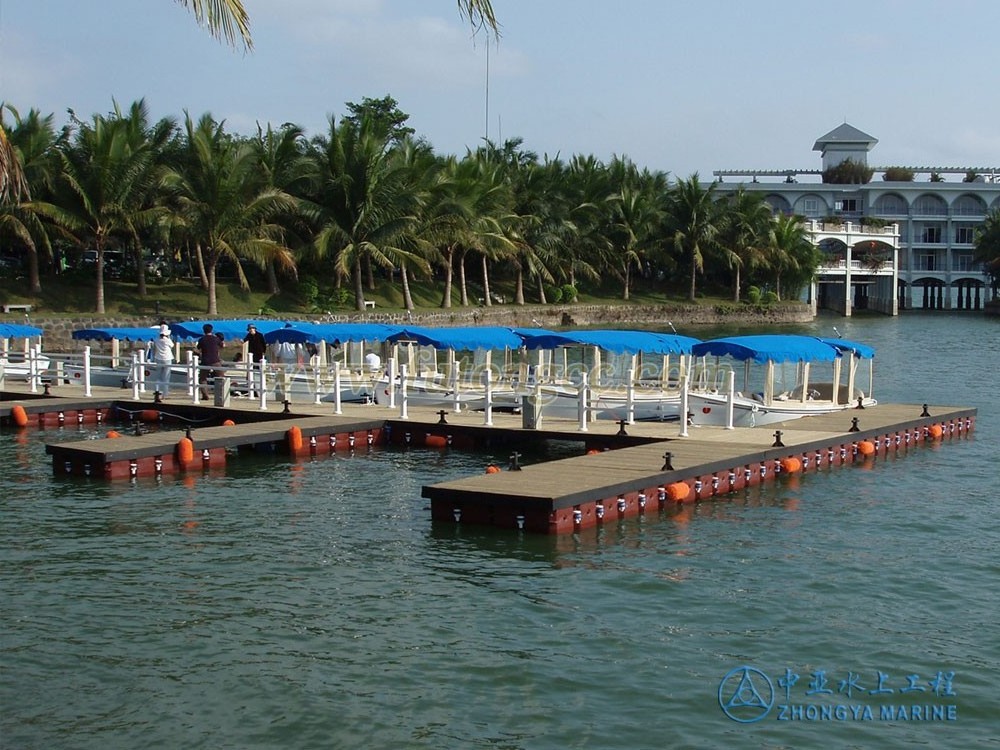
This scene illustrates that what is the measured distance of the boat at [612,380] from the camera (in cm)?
2789

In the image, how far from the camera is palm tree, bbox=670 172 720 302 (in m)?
91.9

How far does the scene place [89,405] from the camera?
1236 inches

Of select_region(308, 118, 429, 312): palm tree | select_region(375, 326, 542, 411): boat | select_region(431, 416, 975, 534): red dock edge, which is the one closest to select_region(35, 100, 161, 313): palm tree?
select_region(308, 118, 429, 312): palm tree

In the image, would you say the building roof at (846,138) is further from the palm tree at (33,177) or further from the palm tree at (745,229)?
the palm tree at (33,177)

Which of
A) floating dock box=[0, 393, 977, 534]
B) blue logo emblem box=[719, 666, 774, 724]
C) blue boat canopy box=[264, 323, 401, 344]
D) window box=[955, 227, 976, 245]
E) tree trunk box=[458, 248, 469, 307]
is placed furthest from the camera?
→ window box=[955, 227, 976, 245]

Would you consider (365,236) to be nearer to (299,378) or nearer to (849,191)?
(299,378)

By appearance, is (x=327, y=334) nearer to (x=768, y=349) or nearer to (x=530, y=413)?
(x=530, y=413)

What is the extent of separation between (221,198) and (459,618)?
42063mm

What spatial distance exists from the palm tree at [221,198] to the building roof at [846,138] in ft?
289

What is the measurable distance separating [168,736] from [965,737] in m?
7.17

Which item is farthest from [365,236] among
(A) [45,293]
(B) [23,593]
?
(B) [23,593]

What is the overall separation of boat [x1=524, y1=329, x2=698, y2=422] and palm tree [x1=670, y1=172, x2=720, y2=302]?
62.2m

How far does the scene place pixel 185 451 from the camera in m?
23.8

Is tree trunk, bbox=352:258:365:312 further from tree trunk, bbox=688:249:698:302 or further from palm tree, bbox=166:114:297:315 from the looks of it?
tree trunk, bbox=688:249:698:302
